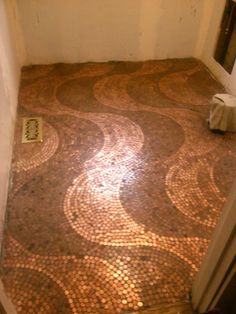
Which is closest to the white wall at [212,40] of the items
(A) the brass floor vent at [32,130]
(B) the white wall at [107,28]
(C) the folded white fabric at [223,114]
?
(B) the white wall at [107,28]

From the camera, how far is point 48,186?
1292 mm

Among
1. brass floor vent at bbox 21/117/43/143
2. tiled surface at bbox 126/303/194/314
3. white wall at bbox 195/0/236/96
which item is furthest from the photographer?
white wall at bbox 195/0/236/96

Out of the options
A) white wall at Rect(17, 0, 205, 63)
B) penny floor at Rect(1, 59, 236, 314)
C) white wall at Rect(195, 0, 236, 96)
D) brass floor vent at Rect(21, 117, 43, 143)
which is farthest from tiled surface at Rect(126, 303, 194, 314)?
white wall at Rect(17, 0, 205, 63)

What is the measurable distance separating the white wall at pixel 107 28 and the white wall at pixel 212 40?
6cm

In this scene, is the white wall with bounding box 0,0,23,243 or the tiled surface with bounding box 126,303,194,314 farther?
the white wall with bounding box 0,0,23,243

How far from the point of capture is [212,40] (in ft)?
7.28

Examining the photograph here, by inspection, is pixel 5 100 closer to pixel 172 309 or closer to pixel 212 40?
pixel 172 309

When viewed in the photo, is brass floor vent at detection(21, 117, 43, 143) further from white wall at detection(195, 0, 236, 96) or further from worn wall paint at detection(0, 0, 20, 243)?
white wall at detection(195, 0, 236, 96)

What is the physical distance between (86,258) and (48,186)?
42cm

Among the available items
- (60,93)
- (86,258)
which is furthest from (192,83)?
(86,258)

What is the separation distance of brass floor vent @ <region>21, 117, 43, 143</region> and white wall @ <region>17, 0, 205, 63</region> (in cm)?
82

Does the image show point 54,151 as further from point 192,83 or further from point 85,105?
point 192,83

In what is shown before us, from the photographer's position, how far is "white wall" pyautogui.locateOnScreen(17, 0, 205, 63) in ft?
6.72

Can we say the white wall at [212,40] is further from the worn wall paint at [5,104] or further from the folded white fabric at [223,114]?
the worn wall paint at [5,104]
